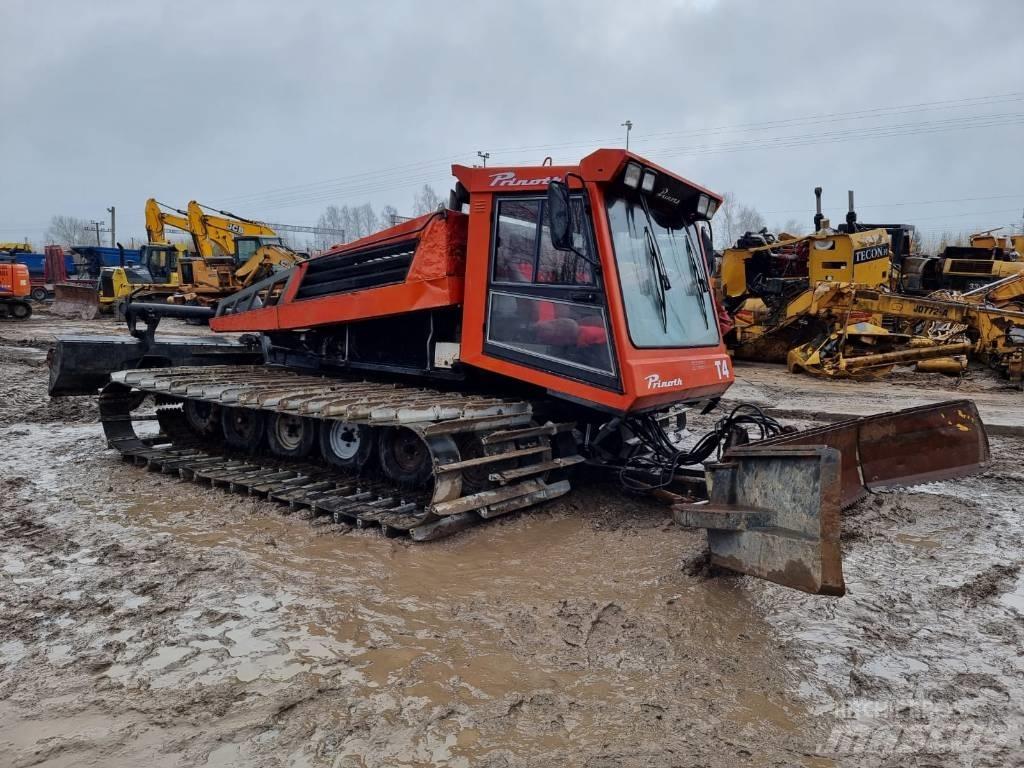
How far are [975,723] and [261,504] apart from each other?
4.20 meters

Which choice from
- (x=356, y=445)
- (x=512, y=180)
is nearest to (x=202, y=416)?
(x=356, y=445)

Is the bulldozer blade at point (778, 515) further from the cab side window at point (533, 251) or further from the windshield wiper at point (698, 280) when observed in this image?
the windshield wiper at point (698, 280)

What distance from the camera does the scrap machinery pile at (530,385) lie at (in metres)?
4.32

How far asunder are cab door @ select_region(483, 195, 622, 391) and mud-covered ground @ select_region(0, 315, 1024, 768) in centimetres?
103

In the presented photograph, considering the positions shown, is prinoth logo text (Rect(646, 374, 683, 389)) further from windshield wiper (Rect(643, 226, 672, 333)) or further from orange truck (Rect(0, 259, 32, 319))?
orange truck (Rect(0, 259, 32, 319))

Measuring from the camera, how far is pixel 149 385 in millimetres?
5953

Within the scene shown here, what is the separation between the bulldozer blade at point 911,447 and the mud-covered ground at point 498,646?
13.3 inches

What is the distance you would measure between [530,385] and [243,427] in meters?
2.79

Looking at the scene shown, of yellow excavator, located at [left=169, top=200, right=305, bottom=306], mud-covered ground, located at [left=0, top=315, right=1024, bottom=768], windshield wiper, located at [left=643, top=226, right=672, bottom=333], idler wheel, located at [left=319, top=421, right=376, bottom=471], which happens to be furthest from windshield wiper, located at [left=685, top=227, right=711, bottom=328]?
yellow excavator, located at [left=169, top=200, right=305, bottom=306]

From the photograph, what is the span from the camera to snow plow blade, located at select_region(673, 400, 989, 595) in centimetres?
298

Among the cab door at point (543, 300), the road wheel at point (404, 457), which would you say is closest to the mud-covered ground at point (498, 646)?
the road wheel at point (404, 457)

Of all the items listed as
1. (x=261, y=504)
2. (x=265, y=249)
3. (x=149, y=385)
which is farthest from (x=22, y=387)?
(x=265, y=249)

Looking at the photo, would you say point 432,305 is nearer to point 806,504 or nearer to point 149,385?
point 149,385

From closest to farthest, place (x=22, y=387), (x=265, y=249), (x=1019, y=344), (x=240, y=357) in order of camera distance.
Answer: (x=240, y=357) → (x=22, y=387) → (x=1019, y=344) → (x=265, y=249)
